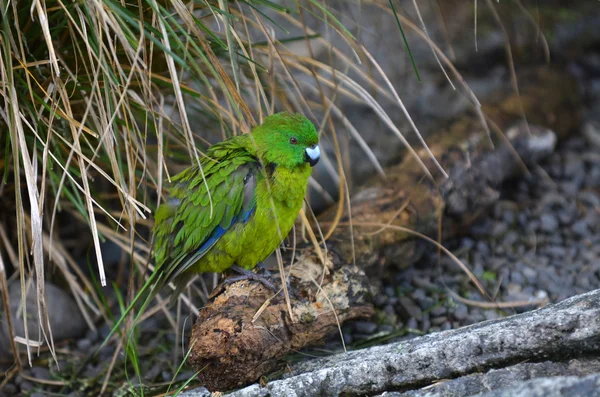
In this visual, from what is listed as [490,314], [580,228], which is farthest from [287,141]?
[580,228]

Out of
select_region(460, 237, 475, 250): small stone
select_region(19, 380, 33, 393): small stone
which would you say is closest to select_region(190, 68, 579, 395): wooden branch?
select_region(460, 237, 475, 250): small stone

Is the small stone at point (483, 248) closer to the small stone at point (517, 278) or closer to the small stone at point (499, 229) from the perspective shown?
the small stone at point (499, 229)

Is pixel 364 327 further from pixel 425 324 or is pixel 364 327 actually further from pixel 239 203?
pixel 239 203

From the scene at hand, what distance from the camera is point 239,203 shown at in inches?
103

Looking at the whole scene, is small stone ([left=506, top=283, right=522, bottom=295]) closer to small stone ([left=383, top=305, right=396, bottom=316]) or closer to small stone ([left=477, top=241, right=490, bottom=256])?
small stone ([left=477, top=241, right=490, bottom=256])

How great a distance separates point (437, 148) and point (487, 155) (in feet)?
0.93

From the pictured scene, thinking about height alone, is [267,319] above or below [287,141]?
below

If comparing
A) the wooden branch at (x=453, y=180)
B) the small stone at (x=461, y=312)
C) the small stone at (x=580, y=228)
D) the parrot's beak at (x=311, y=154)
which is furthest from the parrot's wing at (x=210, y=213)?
the small stone at (x=580, y=228)

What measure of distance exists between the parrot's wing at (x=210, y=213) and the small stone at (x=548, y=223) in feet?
5.98

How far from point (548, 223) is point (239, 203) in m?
1.91

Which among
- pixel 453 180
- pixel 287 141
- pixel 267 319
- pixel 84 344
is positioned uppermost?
pixel 287 141

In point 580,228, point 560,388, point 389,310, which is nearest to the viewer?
point 560,388

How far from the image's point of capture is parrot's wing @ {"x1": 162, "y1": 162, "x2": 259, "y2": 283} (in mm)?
2604

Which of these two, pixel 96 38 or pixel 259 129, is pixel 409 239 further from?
pixel 96 38
